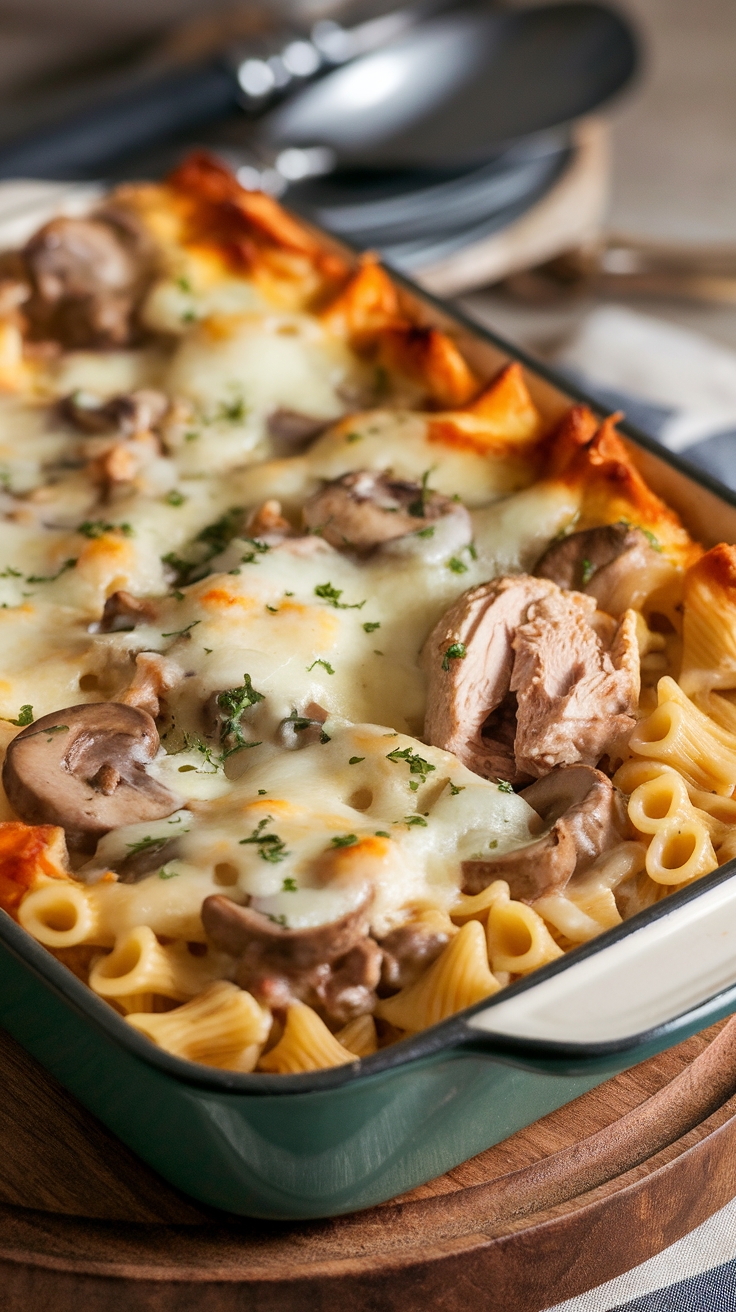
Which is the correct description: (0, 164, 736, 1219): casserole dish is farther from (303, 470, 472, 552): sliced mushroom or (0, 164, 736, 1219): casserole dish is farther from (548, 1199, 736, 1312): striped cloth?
(303, 470, 472, 552): sliced mushroom

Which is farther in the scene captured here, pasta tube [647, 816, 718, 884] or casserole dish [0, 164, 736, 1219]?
pasta tube [647, 816, 718, 884]

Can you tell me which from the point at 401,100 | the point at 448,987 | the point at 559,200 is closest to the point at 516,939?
the point at 448,987

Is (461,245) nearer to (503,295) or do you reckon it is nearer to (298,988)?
(503,295)

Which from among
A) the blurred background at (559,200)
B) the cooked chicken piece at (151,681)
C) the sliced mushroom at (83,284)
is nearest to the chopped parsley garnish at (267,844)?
the cooked chicken piece at (151,681)

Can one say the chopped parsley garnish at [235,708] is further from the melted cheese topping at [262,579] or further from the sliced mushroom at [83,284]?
the sliced mushroom at [83,284]

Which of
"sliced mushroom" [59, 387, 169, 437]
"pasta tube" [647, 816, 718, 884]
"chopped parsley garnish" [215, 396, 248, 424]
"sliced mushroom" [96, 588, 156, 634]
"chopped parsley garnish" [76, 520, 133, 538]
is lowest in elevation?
"pasta tube" [647, 816, 718, 884]

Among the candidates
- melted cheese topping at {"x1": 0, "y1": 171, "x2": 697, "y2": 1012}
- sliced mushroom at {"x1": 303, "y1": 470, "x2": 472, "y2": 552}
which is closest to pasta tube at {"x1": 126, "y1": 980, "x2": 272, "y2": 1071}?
melted cheese topping at {"x1": 0, "y1": 171, "x2": 697, "y2": 1012}

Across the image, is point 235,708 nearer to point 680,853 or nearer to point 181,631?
point 181,631
